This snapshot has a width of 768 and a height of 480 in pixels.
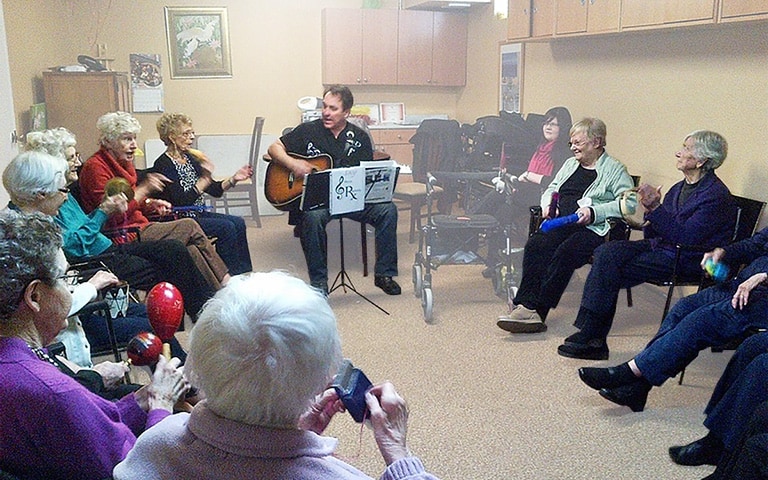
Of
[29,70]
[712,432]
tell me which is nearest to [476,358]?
[712,432]

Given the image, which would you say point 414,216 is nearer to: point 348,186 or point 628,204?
point 348,186

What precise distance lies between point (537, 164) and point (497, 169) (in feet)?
1.23

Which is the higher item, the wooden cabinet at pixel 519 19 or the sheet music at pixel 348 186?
the wooden cabinet at pixel 519 19

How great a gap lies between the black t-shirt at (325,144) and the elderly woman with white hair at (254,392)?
345 centimetres

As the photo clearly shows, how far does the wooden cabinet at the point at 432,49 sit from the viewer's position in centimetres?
734

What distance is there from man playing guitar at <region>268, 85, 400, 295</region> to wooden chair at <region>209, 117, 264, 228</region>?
167 cm

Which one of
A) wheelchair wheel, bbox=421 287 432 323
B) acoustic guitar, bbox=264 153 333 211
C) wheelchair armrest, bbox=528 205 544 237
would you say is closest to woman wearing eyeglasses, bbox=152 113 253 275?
acoustic guitar, bbox=264 153 333 211

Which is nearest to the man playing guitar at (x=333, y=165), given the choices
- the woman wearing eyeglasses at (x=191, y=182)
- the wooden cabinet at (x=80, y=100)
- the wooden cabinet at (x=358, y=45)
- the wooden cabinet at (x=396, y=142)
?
the woman wearing eyeglasses at (x=191, y=182)

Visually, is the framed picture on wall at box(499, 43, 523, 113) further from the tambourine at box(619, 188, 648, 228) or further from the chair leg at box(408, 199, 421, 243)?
the tambourine at box(619, 188, 648, 228)

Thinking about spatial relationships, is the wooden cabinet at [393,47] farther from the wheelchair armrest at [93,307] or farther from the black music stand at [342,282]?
the wheelchair armrest at [93,307]

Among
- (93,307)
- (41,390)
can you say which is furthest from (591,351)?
(41,390)

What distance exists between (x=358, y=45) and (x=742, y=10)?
4.50 meters

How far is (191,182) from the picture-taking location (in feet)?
13.7

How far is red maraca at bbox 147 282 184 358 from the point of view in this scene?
197cm
